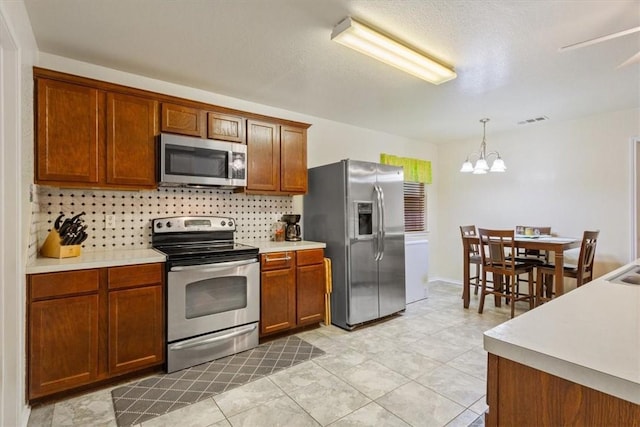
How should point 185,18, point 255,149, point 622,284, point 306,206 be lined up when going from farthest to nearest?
point 306,206 < point 255,149 < point 185,18 < point 622,284

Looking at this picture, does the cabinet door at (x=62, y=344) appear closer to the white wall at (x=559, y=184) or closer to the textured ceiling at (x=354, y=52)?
the textured ceiling at (x=354, y=52)

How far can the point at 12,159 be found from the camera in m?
1.72

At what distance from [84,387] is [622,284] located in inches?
130

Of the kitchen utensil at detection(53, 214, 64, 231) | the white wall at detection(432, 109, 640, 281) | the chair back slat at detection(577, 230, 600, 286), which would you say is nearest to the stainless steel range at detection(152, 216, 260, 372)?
the kitchen utensil at detection(53, 214, 64, 231)

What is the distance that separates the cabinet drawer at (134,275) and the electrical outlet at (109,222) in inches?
24.9

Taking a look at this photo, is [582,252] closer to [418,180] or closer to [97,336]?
[418,180]

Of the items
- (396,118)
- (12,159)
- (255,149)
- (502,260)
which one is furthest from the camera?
(396,118)

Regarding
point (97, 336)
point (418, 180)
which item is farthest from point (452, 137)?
point (97, 336)

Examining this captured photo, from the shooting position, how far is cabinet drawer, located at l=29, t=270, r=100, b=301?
6.63 ft

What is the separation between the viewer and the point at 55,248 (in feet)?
7.58

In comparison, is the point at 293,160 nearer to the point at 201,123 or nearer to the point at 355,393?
the point at 201,123

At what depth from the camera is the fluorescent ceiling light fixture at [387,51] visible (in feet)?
Result: 6.82

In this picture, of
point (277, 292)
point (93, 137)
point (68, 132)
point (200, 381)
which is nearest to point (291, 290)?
point (277, 292)

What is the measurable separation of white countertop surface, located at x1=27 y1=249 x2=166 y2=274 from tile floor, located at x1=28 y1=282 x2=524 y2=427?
89 cm
